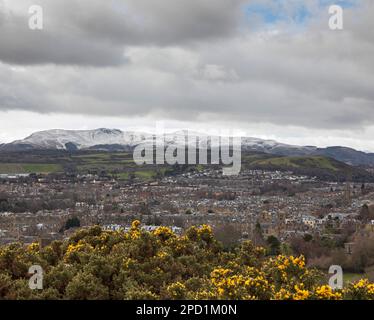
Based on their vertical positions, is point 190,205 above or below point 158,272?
below

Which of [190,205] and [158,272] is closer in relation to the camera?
[158,272]

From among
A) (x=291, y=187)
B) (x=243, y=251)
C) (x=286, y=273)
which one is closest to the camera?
(x=286, y=273)

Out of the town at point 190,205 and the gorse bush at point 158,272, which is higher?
the gorse bush at point 158,272

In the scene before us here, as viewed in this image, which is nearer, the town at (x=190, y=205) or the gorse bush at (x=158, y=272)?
the gorse bush at (x=158, y=272)

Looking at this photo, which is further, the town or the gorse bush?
the town

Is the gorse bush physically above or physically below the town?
above
